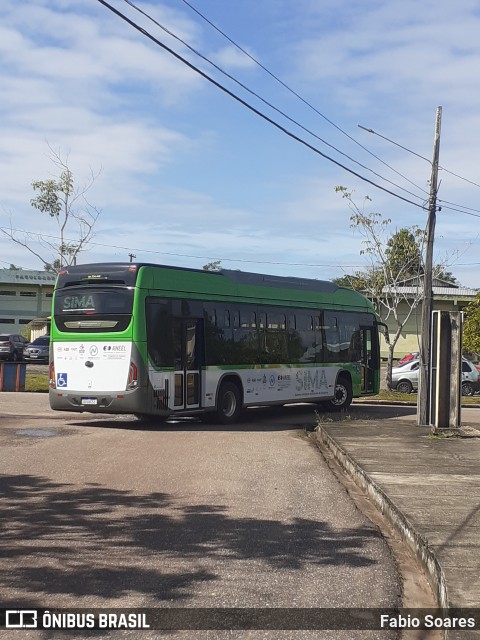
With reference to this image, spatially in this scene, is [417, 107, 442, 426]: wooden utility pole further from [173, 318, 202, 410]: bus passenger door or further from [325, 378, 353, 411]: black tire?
[173, 318, 202, 410]: bus passenger door

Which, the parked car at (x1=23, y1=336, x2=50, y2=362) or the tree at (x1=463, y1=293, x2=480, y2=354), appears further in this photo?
the parked car at (x1=23, y1=336, x2=50, y2=362)

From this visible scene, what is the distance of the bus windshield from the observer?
1773 cm

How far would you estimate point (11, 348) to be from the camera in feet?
173

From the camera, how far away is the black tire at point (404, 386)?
35.2 metres

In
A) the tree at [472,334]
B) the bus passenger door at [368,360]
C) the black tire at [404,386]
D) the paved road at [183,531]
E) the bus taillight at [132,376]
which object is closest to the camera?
the paved road at [183,531]

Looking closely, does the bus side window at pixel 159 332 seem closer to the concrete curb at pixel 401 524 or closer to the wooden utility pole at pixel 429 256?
the concrete curb at pixel 401 524

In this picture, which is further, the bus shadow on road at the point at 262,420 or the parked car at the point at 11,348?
the parked car at the point at 11,348

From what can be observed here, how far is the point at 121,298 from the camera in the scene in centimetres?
1778

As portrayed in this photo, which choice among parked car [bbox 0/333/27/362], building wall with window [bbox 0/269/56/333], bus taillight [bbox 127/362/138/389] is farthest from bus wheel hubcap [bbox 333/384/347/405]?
building wall with window [bbox 0/269/56/333]

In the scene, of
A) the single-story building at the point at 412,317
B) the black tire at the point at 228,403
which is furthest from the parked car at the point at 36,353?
the black tire at the point at 228,403

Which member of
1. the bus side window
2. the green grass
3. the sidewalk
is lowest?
the sidewalk

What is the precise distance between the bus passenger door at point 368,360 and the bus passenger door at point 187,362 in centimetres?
801

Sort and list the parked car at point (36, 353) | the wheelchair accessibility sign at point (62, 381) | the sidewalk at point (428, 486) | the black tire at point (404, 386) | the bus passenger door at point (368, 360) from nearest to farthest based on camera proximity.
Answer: the sidewalk at point (428, 486) → the wheelchair accessibility sign at point (62, 381) → the bus passenger door at point (368, 360) → the black tire at point (404, 386) → the parked car at point (36, 353)

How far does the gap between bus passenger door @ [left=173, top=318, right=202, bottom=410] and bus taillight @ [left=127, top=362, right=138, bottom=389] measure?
4.08 feet
